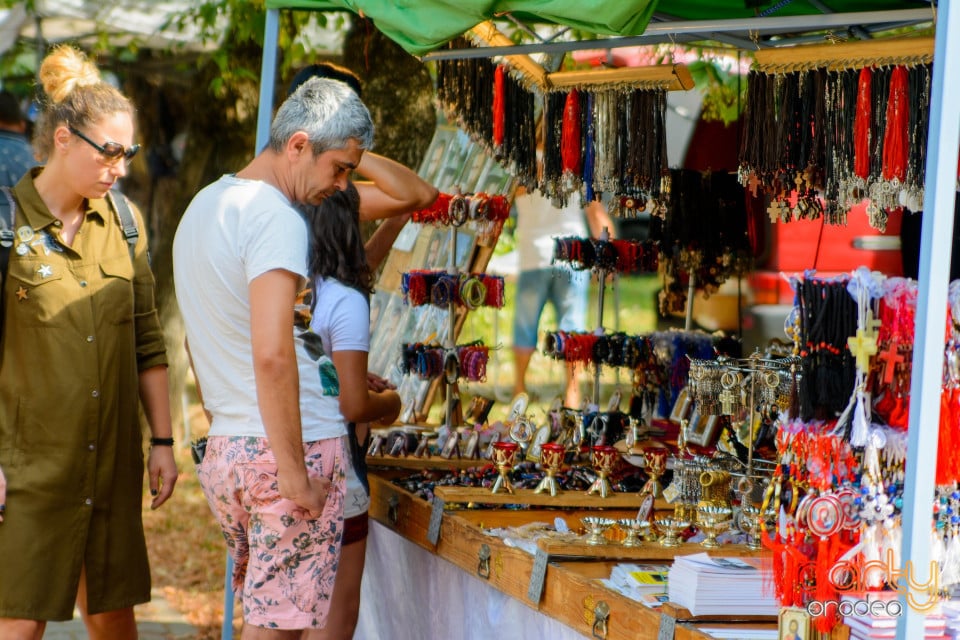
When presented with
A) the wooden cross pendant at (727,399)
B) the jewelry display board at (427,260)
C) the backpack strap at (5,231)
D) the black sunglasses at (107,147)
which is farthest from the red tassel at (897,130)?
the jewelry display board at (427,260)

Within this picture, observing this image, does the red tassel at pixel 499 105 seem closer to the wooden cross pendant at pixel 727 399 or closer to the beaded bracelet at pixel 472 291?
the beaded bracelet at pixel 472 291

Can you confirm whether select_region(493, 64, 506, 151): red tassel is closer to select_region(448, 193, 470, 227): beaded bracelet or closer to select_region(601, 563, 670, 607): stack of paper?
select_region(448, 193, 470, 227): beaded bracelet

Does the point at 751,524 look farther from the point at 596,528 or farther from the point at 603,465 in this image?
the point at 603,465

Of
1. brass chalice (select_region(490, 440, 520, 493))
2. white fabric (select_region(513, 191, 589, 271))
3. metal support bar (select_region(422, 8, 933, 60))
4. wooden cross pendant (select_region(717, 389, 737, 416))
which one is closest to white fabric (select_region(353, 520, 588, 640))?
brass chalice (select_region(490, 440, 520, 493))

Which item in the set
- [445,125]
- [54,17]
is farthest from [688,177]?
[54,17]

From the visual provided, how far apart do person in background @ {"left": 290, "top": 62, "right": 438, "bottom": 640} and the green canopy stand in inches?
18.7

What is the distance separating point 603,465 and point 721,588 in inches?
45.5

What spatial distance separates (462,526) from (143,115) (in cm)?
612

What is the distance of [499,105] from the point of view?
4152 mm

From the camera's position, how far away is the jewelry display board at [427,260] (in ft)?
17.3

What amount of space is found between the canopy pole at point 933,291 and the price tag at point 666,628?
511 millimetres

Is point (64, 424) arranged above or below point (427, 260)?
below

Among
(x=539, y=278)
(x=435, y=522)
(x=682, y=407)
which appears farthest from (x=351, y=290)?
(x=539, y=278)

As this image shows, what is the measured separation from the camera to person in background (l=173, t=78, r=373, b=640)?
2.37 m
